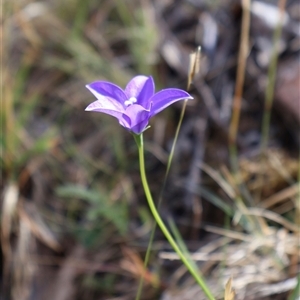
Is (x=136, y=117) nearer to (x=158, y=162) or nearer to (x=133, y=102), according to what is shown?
(x=133, y=102)

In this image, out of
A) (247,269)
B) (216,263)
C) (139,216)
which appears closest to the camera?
(247,269)

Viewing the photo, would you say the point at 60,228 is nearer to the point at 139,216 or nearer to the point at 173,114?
the point at 139,216

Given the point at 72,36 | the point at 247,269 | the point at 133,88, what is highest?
the point at 72,36

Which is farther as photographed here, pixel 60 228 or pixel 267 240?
pixel 60 228

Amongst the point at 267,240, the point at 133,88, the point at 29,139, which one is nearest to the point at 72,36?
the point at 29,139

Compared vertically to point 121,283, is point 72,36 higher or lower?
higher

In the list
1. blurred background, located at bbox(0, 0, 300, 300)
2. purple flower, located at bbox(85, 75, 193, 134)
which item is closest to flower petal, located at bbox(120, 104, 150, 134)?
purple flower, located at bbox(85, 75, 193, 134)

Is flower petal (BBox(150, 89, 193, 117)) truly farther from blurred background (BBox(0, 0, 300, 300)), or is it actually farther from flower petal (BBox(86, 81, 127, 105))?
blurred background (BBox(0, 0, 300, 300))
